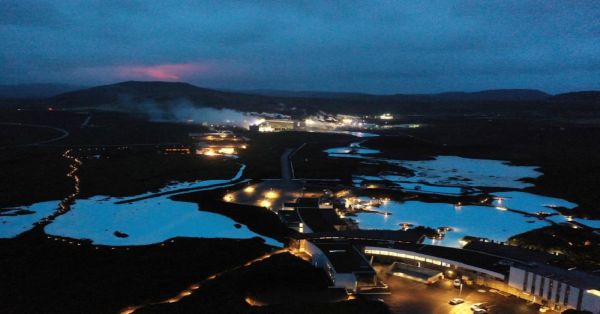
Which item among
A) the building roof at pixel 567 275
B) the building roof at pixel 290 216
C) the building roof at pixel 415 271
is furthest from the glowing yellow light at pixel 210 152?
the building roof at pixel 567 275

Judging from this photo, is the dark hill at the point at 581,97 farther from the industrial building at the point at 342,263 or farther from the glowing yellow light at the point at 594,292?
the industrial building at the point at 342,263

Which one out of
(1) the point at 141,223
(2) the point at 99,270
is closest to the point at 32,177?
(1) the point at 141,223

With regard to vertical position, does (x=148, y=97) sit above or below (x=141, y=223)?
above

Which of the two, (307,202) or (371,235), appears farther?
(307,202)

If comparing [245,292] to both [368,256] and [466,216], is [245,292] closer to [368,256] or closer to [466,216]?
[368,256]

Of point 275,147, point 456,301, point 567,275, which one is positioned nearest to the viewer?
point 456,301

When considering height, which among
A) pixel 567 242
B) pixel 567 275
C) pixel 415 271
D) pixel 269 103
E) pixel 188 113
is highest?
pixel 269 103

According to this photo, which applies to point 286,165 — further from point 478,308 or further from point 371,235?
point 478,308
